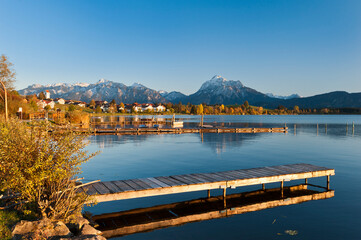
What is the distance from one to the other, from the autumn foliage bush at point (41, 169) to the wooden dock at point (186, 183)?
1110 millimetres

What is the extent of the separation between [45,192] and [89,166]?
621 inches

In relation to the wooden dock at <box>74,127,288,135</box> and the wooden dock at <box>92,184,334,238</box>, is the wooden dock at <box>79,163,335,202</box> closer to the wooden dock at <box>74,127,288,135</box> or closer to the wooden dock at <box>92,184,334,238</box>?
the wooden dock at <box>92,184,334,238</box>

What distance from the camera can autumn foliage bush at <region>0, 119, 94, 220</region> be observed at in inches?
370

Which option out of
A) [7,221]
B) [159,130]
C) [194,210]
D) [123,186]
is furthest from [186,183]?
[159,130]

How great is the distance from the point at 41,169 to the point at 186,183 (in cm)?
705

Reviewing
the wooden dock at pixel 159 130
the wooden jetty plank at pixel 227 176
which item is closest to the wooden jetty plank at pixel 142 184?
the wooden jetty plank at pixel 227 176

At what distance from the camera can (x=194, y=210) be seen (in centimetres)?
1427

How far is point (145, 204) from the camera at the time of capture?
1535cm

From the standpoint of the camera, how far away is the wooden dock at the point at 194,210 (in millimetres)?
12198

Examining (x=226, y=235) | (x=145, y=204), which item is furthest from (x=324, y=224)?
(x=145, y=204)

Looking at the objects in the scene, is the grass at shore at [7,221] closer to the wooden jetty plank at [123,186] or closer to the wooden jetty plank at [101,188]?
the wooden jetty plank at [101,188]

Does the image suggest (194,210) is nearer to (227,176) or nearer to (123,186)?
(227,176)

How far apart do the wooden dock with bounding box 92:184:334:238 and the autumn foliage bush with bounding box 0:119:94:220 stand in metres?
2.57

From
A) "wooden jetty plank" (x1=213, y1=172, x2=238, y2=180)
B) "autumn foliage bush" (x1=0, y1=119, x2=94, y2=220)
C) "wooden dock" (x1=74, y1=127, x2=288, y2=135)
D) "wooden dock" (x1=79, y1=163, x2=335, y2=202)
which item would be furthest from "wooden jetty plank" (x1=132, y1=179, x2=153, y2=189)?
"wooden dock" (x1=74, y1=127, x2=288, y2=135)
